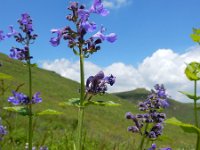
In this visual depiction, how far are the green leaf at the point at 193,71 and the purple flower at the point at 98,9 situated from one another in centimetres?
83

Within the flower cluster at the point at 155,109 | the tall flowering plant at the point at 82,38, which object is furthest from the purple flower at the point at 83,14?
the flower cluster at the point at 155,109

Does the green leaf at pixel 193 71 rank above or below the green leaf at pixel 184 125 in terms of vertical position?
above

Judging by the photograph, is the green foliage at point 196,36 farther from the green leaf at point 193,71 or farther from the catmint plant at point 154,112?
the catmint plant at point 154,112

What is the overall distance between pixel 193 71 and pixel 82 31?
1.00m

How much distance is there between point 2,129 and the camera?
5.03 metres

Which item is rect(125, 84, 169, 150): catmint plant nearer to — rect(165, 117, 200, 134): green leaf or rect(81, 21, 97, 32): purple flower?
rect(165, 117, 200, 134): green leaf

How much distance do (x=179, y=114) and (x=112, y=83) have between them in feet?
478

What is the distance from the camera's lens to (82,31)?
10.6 ft

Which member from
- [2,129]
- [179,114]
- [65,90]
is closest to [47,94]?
[65,90]

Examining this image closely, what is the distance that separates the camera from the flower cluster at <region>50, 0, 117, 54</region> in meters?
3.24

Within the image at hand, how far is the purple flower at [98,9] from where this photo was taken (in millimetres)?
3401

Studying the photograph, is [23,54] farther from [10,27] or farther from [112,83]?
[112,83]

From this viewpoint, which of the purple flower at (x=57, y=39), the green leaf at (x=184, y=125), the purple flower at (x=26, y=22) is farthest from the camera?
the purple flower at (x=26, y=22)

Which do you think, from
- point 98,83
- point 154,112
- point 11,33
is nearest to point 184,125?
point 98,83
